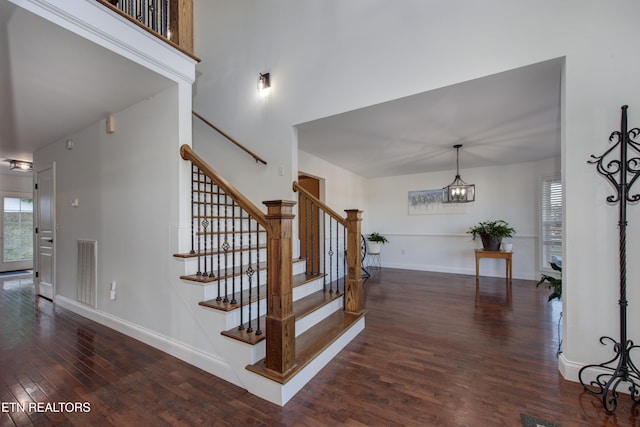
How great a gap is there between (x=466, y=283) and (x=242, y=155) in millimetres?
4425

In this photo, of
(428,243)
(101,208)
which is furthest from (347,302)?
(428,243)

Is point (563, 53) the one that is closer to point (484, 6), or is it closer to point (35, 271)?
point (484, 6)

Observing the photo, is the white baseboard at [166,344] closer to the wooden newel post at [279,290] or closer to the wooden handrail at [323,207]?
the wooden newel post at [279,290]

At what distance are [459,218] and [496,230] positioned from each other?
0.96 metres

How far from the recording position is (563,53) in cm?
190

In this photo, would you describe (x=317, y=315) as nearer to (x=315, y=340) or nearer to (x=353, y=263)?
(x=315, y=340)

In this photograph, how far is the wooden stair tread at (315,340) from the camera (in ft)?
5.58

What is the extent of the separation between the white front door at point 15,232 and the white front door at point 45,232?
3237 mm

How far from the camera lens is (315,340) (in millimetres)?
2145

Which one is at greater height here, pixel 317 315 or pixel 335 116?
pixel 335 116

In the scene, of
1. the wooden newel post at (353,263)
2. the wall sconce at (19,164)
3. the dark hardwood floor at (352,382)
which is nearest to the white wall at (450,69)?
the dark hardwood floor at (352,382)

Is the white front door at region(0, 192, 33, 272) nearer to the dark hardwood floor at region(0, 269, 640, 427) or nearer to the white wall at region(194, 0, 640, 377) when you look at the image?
the dark hardwood floor at region(0, 269, 640, 427)

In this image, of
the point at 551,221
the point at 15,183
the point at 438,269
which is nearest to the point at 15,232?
the point at 15,183

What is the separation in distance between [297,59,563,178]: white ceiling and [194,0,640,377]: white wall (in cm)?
16
